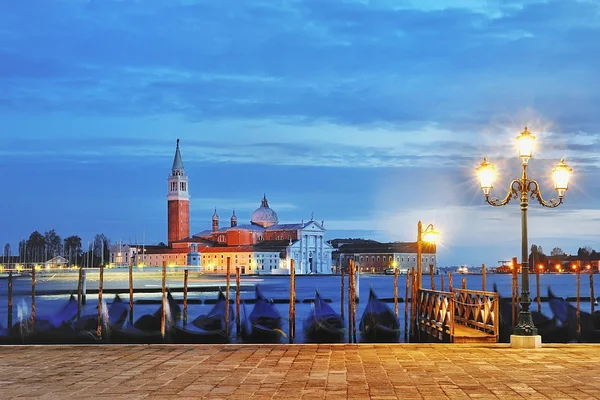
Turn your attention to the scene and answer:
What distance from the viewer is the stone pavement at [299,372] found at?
7848 mm

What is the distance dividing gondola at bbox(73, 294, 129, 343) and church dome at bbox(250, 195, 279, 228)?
10804cm

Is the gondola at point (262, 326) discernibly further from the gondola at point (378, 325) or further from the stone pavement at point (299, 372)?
the stone pavement at point (299, 372)

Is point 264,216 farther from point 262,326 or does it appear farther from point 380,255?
point 262,326

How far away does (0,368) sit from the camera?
9812 millimetres

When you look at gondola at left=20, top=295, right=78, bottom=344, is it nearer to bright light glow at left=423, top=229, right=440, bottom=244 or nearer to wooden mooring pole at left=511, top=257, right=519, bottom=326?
bright light glow at left=423, top=229, right=440, bottom=244

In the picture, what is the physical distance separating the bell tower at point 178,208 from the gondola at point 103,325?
101676mm

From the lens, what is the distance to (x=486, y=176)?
12.9 m

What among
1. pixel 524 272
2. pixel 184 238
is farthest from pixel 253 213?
pixel 524 272

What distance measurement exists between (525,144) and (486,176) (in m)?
0.88

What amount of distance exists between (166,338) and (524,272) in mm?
9321

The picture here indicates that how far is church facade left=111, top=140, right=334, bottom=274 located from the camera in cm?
12175

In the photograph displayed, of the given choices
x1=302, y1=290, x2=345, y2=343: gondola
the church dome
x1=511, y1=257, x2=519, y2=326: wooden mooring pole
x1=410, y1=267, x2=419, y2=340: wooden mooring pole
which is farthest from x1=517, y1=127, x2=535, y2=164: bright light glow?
the church dome

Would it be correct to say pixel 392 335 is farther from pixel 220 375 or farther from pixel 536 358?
pixel 220 375

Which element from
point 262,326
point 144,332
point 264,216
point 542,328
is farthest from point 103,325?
Answer: point 264,216
